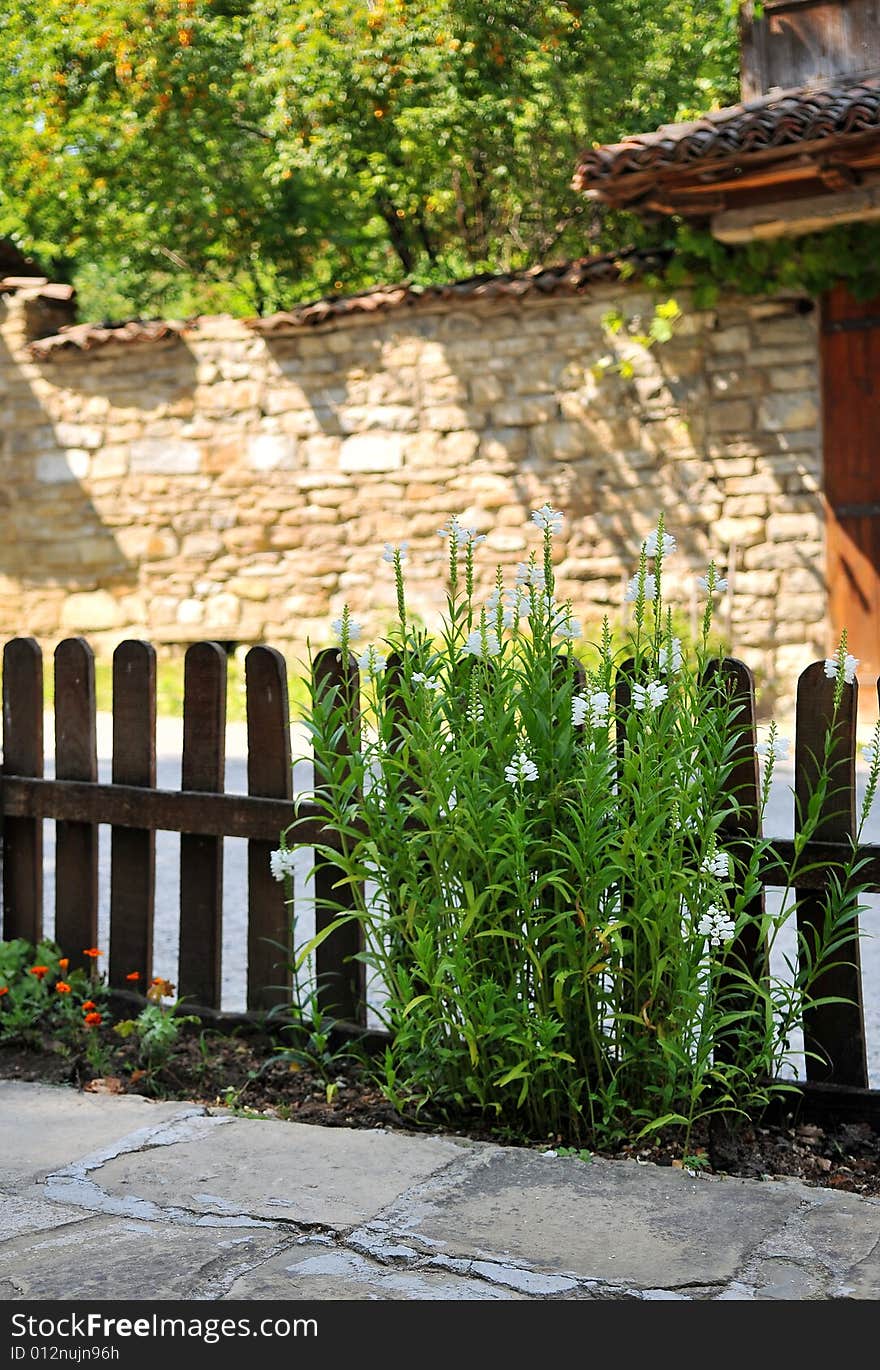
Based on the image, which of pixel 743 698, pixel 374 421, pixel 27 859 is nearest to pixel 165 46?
pixel 374 421

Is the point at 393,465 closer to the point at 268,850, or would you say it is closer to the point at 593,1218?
the point at 268,850

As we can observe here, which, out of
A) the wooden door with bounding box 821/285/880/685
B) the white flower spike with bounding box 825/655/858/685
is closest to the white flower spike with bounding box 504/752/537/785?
the white flower spike with bounding box 825/655/858/685

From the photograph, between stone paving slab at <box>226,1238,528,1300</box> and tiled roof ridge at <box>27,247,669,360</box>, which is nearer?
stone paving slab at <box>226,1238,528,1300</box>

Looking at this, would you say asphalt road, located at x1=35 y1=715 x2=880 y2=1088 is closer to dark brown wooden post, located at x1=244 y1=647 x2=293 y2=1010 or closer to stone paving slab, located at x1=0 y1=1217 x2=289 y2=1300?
dark brown wooden post, located at x1=244 y1=647 x2=293 y2=1010

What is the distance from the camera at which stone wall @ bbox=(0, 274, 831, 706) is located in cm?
839

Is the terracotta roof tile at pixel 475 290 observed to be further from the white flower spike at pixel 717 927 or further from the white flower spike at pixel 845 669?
the white flower spike at pixel 717 927

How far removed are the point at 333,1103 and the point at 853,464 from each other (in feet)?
21.0

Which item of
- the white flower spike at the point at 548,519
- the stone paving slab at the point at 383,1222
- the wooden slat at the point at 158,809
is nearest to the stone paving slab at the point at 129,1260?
the stone paving slab at the point at 383,1222

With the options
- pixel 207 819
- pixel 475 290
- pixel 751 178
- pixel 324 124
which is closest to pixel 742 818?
pixel 207 819

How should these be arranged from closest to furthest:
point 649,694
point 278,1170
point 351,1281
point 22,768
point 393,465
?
point 351,1281
point 278,1170
point 649,694
point 22,768
point 393,465

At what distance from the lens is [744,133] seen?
22.7 feet

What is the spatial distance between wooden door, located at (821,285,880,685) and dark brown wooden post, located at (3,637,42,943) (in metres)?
5.75

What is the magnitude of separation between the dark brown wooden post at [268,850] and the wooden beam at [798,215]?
17.9 ft

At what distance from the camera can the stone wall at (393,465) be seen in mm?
8391
